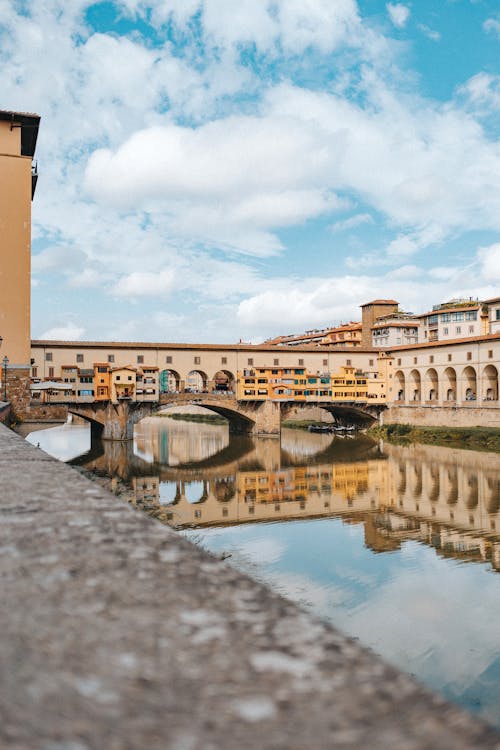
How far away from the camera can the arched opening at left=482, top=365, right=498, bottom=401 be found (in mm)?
52125

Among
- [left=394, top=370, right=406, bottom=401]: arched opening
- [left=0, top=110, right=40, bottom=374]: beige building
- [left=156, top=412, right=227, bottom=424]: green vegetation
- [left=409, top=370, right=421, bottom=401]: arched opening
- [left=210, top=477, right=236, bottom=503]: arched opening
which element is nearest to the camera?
[left=210, top=477, right=236, bottom=503]: arched opening

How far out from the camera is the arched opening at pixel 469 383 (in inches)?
2160

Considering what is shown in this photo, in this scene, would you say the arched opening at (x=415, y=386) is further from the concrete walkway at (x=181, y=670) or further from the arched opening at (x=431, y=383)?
the concrete walkway at (x=181, y=670)

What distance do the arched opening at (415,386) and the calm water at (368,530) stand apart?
66.3ft

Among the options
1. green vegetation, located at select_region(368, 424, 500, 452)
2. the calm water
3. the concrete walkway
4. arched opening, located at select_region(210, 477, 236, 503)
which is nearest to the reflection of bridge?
the calm water

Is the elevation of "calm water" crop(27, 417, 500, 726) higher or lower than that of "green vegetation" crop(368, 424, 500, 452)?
lower

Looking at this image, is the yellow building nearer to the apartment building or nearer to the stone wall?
the stone wall

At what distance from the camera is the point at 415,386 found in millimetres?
62344

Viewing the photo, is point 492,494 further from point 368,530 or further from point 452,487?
point 368,530

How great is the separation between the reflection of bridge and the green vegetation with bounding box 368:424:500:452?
5.13 metres

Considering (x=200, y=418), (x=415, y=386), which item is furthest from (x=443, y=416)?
(x=200, y=418)

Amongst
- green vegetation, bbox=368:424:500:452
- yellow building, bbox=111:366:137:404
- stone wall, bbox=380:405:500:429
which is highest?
yellow building, bbox=111:366:137:404

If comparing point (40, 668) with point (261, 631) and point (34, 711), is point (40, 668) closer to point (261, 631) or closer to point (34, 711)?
point (34, 711)

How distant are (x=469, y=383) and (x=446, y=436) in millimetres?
11946
